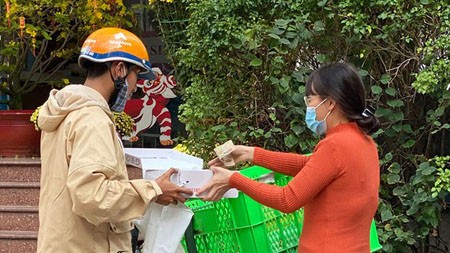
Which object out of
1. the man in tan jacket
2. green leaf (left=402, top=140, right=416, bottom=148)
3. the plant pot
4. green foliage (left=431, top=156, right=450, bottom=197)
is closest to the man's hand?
the man in tan jacket

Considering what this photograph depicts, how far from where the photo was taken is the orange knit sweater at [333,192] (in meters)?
2.07

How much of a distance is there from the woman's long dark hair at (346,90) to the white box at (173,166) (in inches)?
20.8

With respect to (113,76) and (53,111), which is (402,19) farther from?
(53,111)

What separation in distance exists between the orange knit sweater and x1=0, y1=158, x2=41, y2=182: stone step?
3.97m

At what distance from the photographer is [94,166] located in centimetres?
184

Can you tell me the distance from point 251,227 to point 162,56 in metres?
5.42

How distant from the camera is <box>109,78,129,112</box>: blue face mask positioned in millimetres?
2096

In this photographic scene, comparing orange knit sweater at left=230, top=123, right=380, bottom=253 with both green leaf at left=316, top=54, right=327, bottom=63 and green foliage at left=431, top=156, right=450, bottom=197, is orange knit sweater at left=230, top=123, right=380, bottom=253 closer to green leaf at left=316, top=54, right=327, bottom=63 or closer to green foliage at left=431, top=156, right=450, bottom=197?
green foliage at left=431, top=156, right=450, bottom=197

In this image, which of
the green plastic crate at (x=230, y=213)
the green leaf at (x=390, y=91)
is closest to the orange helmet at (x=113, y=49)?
the green plastic crate at (x=230, y=213)

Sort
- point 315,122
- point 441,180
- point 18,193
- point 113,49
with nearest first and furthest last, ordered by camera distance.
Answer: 1. point 113,49
2. point 315,122
3. point 441,180
4. point 18,193

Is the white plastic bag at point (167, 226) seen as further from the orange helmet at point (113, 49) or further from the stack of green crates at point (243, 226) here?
the orange helmet at point (113, 49)

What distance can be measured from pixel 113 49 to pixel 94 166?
46 cm

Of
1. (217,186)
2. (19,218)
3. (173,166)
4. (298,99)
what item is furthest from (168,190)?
(19,218)

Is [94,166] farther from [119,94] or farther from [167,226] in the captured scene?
[167,226]
